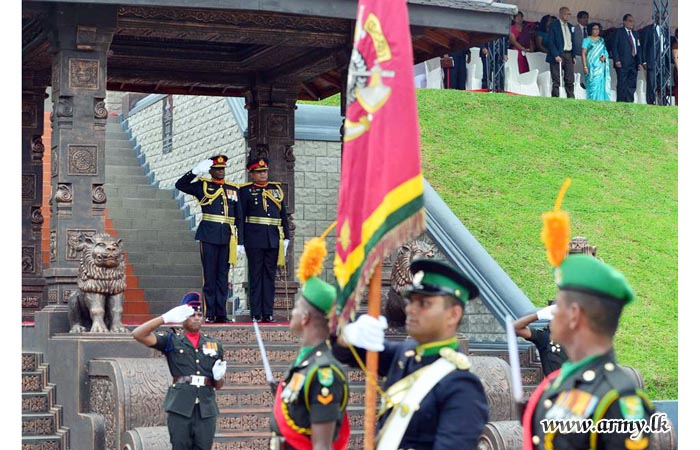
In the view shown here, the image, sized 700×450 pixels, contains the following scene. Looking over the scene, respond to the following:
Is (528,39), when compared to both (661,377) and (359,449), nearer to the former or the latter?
(661,377)

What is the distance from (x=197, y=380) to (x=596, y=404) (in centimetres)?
590

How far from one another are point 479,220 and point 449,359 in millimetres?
13109

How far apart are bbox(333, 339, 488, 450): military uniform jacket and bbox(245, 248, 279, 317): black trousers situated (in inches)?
385

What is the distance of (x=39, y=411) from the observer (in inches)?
518

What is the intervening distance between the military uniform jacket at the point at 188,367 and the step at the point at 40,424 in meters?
2.91

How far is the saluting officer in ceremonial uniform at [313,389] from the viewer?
21.4 feet

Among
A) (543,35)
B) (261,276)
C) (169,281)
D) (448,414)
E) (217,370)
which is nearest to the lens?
(448,414)

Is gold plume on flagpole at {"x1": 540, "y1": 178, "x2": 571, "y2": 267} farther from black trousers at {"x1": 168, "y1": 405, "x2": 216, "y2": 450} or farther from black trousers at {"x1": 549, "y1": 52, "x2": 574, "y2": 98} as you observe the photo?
black trousers at {"x1": 549, "y1": 52, "x2": 574, "y2": 98}

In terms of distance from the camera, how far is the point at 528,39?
28.7 m

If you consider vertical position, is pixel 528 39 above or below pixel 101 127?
above

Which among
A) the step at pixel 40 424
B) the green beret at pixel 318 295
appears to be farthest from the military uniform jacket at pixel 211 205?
the green beret at pixel 318 295

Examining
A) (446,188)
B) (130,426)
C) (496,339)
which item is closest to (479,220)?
(446,188)

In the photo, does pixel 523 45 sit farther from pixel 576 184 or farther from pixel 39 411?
pixel 39 411

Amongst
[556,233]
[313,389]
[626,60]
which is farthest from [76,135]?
[626,60]
